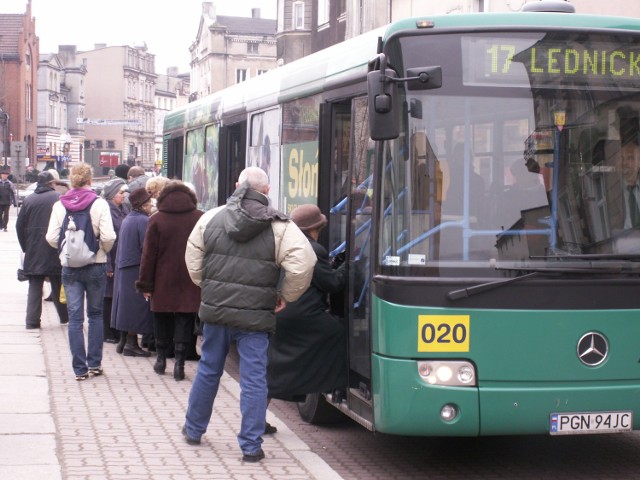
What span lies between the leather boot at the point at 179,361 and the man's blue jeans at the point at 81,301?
712 millimetres

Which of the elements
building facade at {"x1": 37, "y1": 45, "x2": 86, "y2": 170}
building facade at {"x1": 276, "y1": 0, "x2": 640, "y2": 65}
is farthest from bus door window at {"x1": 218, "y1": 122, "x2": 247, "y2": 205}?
building facade at {"x1": 37, "y1": 45, "x2": 86, "y2": 170}

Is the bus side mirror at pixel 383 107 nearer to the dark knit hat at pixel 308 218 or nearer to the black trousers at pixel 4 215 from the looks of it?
the dark knit hat at pixel 308 218

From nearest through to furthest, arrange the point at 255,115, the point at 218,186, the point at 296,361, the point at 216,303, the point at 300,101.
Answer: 1. the point at 216,303
2. the point at 296,361
3. the point at 300,101
4. the point at 255,115
5. the point at 218,186

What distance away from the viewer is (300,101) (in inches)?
364

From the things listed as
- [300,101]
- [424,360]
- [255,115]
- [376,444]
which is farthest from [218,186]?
[424,360]

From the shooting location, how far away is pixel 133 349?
12.2m

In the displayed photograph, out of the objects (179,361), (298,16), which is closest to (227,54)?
(298,16)

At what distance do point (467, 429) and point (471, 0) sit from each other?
2153 cm

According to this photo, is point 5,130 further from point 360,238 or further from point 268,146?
point 360,238

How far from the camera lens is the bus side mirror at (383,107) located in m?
6.58

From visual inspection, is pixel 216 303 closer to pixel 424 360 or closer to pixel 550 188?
pixel 424 360

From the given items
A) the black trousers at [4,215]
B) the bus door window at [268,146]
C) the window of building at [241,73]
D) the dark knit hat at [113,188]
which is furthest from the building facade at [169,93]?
the bus door window at [268,146]

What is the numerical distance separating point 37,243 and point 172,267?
3.56m

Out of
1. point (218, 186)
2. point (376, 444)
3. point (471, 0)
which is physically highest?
point (471, 0)
